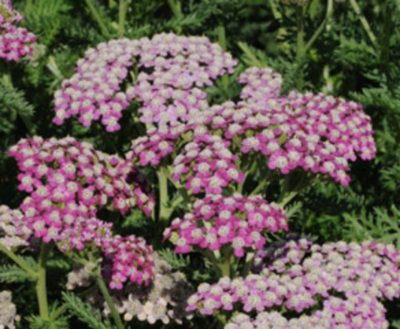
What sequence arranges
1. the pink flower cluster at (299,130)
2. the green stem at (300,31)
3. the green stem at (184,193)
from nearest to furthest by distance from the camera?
the pink flower cluster at (299,130), the green stem at (184,193), the green stem at (300,31)

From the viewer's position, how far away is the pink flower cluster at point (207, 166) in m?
2.99

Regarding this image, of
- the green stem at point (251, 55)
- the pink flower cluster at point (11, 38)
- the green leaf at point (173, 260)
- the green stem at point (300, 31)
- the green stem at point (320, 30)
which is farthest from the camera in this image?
the green stem at point (251, 55)

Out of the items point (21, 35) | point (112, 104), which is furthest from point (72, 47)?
point (112, 104)

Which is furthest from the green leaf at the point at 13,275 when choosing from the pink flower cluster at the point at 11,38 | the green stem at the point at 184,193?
the pink flower cluster at the point at 11,38

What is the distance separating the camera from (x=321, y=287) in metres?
3.07

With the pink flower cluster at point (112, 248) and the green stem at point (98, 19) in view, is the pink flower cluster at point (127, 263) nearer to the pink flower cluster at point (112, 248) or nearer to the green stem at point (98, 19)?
the pink flower cluster at point (112, 248)

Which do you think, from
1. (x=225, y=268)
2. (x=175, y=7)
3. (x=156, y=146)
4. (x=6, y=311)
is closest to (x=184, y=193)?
(x=156, y=146)

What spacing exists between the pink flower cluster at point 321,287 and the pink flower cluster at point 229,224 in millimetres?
179

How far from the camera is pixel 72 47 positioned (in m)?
4.55

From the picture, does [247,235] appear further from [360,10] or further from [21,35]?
[360,10]

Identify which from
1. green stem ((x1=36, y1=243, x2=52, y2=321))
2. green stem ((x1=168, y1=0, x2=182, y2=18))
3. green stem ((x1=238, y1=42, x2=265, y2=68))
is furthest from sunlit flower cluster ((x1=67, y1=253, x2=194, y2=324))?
green stem ((x1=168, y1=0, x2=182, y2=18))

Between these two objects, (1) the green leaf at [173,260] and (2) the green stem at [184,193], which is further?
(1) the green leaf at [173,260]

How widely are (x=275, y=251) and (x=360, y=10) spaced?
5.83 ft

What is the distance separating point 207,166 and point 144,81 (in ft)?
2.76
